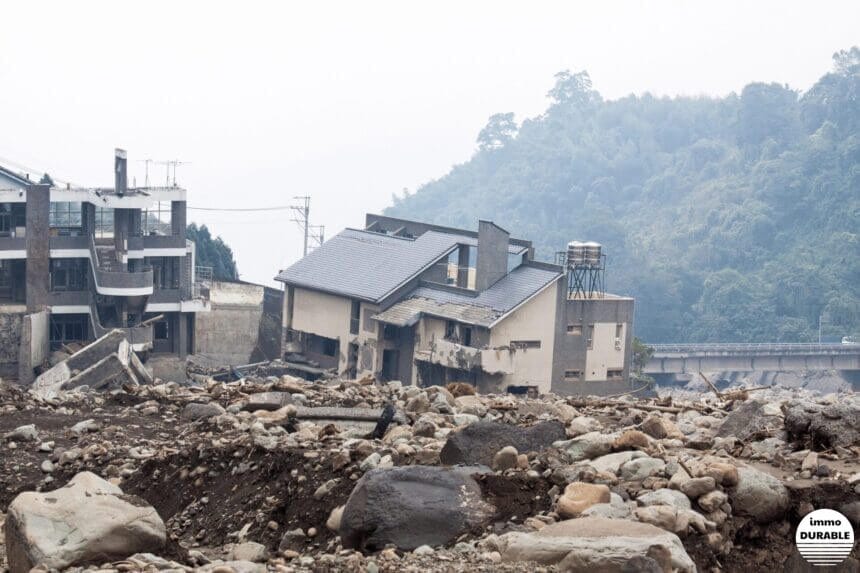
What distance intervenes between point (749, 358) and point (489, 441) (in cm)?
4651

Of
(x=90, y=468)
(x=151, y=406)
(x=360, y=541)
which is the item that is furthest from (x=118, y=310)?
(x=360, y=541)

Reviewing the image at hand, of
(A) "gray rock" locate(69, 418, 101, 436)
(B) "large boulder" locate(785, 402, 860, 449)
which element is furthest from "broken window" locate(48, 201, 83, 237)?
(B) "large boulder" locate(785, 402, 860, 449)

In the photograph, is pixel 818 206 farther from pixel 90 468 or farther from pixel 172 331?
pixel 90 468

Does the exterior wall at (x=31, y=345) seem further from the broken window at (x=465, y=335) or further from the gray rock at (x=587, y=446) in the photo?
the gray rock at (x=587, y=446)

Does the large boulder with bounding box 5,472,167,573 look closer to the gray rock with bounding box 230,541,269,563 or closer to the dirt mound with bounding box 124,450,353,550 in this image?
the gray rock with bounding box 230,541,269,563

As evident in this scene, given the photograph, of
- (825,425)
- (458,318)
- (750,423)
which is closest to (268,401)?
(750,423)

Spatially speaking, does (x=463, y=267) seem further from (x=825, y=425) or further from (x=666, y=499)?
(x=666, y=499)

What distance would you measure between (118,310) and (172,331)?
2496 millimetres

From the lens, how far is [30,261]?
1246 inches

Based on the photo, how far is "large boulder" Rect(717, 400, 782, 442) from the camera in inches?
368

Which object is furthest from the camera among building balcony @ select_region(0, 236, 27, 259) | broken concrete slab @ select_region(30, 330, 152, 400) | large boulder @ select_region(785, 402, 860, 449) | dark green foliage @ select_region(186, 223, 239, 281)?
dark green foliage @ select_region(186, 223, 239, 281)

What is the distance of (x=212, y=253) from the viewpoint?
154 ft

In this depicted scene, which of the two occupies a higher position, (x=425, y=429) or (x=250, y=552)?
(x=425, y=429)
